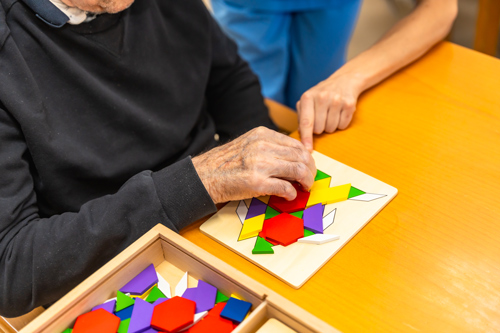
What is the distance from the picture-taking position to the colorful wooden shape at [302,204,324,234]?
76cm

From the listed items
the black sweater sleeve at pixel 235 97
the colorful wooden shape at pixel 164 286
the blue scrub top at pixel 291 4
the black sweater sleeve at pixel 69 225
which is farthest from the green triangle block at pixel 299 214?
the blue scrub top at pixel 291 4

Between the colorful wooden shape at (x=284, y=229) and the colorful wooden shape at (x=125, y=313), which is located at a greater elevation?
the colorful wooden shape at (x=284, y=229)

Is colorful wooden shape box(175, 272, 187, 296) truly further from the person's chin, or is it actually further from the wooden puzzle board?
the person's chin

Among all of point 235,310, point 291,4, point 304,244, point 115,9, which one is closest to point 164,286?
point 235,310

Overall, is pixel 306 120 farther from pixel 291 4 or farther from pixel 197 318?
pixel 291 4

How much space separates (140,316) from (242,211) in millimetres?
261

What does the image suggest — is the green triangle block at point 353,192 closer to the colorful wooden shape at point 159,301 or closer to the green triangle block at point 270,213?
the green triangle block at point 270,213

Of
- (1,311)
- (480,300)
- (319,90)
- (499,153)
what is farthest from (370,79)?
(1,311)

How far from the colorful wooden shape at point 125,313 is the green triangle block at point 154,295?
3 cm

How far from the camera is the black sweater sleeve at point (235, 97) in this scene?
1281 millimetres

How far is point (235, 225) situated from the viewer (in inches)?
31.6

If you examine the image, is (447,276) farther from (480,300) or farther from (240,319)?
(240,319)

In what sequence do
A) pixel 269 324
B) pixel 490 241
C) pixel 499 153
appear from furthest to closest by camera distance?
pixel 499 153 < pixel 490 241 < pixel 269 324

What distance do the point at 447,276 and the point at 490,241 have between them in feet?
0.38
